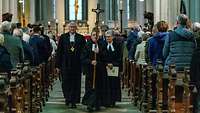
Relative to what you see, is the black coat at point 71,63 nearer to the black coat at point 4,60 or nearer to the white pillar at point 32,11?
the black coat at point 4,60

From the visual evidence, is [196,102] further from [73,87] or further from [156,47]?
[73,87]

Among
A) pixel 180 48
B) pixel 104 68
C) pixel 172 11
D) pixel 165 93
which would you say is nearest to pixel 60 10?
pixel 172 11

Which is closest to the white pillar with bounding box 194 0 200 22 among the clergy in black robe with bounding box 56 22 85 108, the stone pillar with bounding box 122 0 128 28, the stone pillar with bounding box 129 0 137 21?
the clergy in black robe with bounding box 56 22 85 108

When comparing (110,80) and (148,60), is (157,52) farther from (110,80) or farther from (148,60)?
(110,80)

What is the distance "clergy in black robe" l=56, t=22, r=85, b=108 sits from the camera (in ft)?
45.1

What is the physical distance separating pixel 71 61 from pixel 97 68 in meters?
0.77

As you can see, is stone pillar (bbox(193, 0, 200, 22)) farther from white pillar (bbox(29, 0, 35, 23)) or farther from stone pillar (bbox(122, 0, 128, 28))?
white pillar (bbox(29, 0, 35, 23))

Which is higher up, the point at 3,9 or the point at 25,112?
the point at 3,9

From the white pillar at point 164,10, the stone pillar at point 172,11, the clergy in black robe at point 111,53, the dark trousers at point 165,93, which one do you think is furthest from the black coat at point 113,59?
the white pillar at point 164,10

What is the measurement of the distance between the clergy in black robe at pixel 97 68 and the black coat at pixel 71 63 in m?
0.51

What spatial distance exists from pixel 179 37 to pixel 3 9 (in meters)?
14.7

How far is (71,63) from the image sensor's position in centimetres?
1378

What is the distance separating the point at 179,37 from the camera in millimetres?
10359

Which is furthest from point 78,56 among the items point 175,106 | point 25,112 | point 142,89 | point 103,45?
point 175,106
